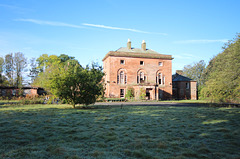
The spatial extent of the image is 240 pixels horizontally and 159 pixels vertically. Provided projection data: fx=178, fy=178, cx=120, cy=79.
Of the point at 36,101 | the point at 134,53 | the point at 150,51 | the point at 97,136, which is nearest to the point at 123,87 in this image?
the point at 134,53

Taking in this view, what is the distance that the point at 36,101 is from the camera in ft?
74.4

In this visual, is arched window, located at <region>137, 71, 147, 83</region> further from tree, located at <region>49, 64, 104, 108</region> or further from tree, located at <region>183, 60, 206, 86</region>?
tree, located at <region>183, 60, 206, 86</region>

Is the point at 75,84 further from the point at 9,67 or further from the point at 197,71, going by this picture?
the point at 197,71

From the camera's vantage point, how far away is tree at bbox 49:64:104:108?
50.7 ft

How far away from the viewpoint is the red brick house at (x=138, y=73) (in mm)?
34906

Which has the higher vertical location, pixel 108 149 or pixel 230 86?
pixel 230 86

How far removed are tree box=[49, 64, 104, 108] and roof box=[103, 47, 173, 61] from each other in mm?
19417

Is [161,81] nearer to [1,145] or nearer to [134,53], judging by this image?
[134,53]

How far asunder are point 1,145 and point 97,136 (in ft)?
8.96

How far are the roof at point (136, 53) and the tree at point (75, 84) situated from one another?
764 inches

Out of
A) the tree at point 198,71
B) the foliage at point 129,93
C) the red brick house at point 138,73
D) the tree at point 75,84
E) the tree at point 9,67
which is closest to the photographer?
the tree at point 75,84

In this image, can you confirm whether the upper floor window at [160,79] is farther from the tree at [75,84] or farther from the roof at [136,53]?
the tree at [75,84]

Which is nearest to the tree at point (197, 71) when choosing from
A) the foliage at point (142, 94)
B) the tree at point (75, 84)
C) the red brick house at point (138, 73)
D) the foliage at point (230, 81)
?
the red brick house at point (138, 73)

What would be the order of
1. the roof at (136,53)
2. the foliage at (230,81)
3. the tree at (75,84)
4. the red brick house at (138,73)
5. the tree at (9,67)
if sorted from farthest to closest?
the tree at (9,67), the roof at (136,53), the red brick house at (138,73), the foliage at (230,81), the tree at (75,84)
